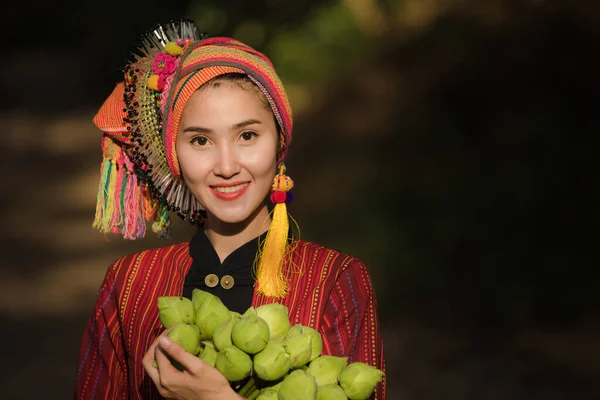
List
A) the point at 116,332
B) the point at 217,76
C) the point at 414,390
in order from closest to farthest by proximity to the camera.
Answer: the point at 217,76, the point at 116,332, the point at 414,390

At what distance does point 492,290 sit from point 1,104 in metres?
2.29

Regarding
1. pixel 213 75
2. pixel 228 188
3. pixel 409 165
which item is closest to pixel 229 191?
pixel 228 188

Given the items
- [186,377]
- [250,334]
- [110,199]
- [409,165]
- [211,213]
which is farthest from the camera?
[409,165]

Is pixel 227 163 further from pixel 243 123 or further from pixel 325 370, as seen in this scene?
pixel 325 370

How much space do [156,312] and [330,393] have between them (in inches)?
22.6

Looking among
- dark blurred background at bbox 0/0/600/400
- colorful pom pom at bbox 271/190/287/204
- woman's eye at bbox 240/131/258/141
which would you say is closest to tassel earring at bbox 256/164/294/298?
colorful pom pom at bbox 271/190/287/204

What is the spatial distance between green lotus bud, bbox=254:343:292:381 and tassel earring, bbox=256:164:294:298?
17.5 inches

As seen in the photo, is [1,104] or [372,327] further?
[1,104]

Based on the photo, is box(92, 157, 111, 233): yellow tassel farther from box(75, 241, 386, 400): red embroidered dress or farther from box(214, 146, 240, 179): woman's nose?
box(214, 146, 240, 179): woman's nose

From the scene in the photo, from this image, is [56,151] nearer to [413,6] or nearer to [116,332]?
[413,6]

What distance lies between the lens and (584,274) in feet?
13.4

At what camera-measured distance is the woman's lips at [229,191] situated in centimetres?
178

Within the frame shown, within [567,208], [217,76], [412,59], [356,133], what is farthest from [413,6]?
[217,76]

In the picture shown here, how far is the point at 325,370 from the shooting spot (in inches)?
54.9
